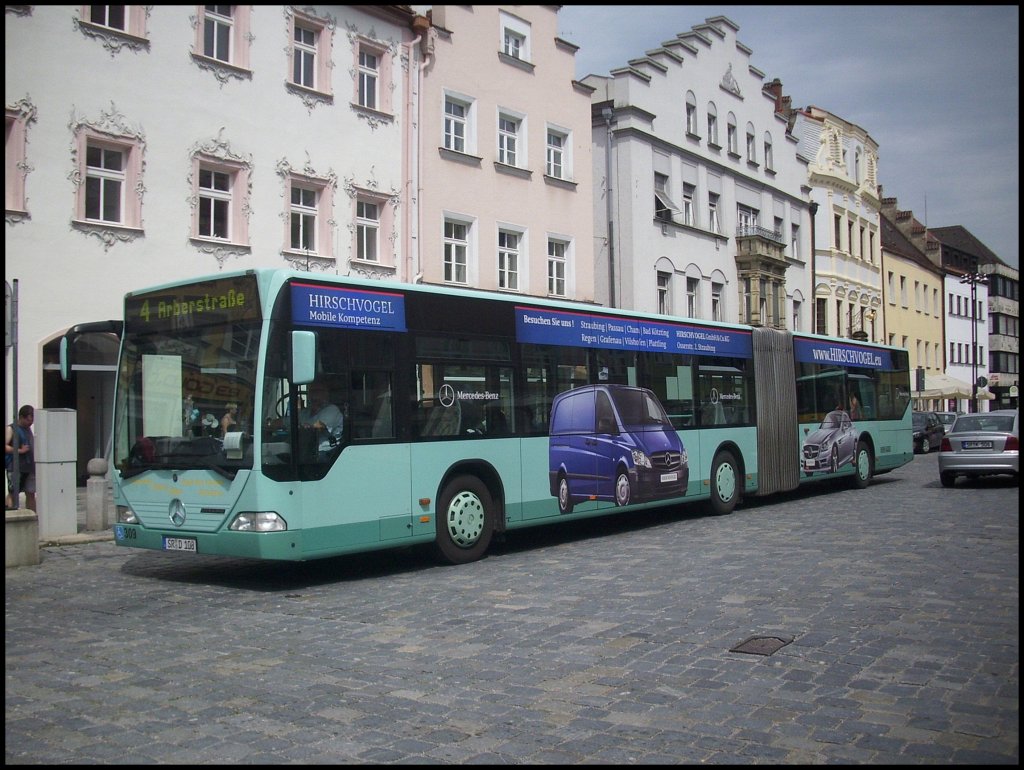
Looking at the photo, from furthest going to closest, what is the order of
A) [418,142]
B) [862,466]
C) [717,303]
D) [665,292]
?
[717,303] → [665,292] → [418,142] → [862,466]

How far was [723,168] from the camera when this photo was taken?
37719mm

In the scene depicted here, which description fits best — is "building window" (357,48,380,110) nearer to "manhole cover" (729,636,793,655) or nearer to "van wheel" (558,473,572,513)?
"van wheel" (558,473,572,513)

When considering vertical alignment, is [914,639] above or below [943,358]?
below

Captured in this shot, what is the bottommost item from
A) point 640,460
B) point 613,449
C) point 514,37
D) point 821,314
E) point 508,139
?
point 640,460

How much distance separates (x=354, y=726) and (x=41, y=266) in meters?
14.0

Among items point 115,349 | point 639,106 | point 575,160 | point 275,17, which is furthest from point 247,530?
point 639,106

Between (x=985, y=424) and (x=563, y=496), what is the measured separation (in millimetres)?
12868

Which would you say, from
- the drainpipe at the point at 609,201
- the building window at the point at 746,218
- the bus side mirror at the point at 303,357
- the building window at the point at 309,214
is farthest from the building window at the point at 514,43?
the bus side mirror at the point at 303,357

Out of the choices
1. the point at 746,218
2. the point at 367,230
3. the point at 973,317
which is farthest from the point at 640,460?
the point at 973,317

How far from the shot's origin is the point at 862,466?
834 inches

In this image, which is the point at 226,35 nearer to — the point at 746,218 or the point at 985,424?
the point at 985,424

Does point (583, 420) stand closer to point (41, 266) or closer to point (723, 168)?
point (41, 266)

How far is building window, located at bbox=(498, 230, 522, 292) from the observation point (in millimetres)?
26906

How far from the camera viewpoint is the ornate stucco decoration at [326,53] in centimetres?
2080
